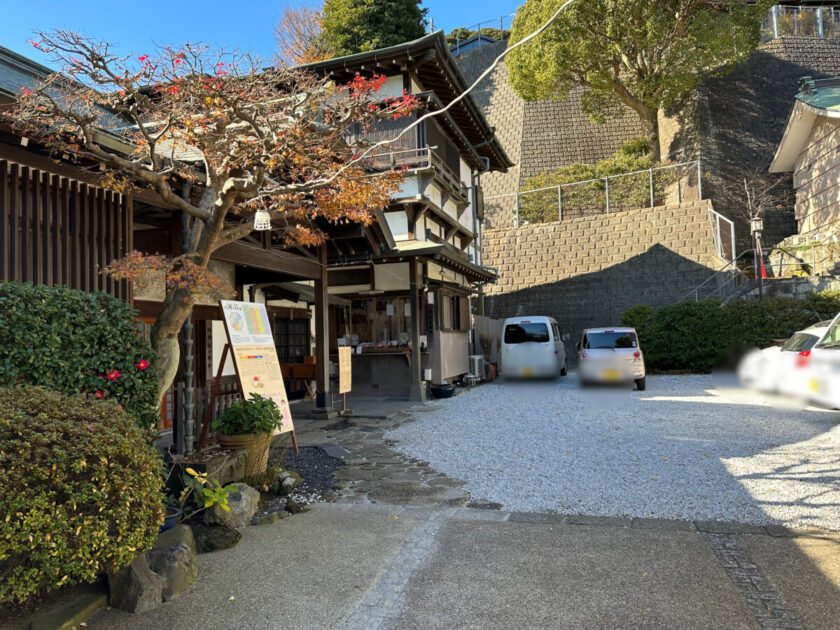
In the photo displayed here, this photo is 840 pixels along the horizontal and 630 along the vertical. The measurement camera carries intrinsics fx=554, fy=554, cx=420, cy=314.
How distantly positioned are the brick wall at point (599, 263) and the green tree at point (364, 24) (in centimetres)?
1021

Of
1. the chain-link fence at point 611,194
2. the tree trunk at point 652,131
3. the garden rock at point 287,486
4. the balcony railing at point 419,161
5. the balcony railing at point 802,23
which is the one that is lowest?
the garden rock at point 287,486

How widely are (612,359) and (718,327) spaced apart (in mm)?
5228

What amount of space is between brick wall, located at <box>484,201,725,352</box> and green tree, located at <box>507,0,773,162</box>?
5.86m

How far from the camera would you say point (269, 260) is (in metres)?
7.97

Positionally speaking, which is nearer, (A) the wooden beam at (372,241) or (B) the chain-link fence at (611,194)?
(A) the wooden beam at (372,241)

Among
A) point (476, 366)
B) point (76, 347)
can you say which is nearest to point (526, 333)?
point (476, 366)

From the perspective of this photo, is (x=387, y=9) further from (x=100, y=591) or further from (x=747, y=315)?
(x=100, y=591)

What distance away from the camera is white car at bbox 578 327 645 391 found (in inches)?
496

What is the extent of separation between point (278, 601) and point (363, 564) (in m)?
0.64

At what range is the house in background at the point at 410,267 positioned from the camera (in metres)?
12.8

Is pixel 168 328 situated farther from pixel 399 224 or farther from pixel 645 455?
pixel 399 224

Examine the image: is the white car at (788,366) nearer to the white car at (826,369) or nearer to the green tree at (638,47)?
the white car at (826,369)

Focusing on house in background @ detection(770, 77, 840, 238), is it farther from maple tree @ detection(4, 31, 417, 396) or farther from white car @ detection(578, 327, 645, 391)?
maple tree @ detection(4, 31, 417, 396)

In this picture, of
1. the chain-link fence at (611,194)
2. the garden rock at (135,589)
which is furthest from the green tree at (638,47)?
the garden rock at (135,589)
